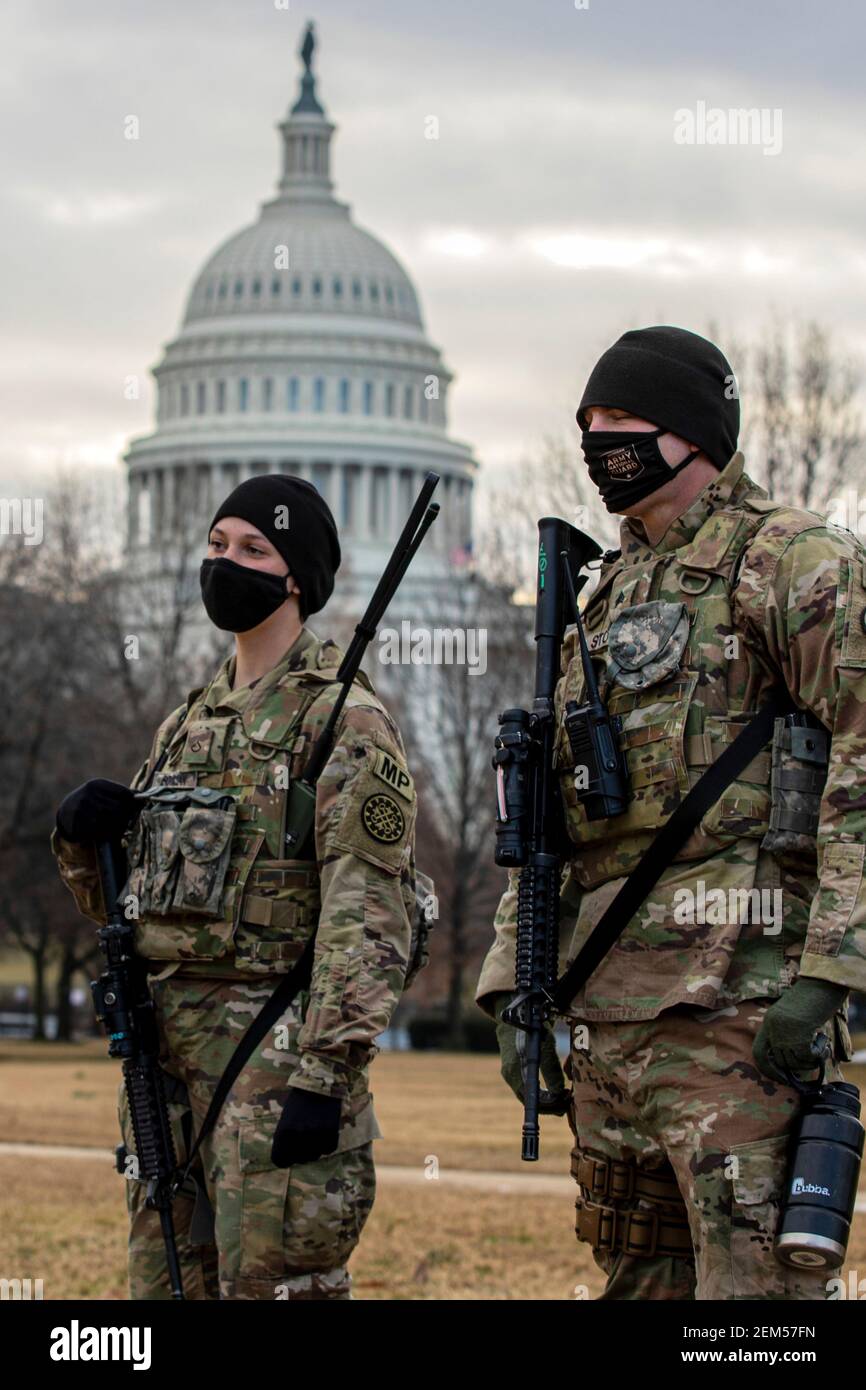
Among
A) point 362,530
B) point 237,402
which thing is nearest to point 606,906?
point 362,530

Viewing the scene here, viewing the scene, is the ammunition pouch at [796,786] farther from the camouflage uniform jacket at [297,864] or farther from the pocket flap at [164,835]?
the pocket flap at [164,835]

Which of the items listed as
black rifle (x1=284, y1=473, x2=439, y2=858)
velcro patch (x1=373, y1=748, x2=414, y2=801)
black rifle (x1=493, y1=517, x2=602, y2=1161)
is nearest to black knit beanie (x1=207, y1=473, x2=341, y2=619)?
black rifle (x1=284, y1=473, x2=439, y2=858)

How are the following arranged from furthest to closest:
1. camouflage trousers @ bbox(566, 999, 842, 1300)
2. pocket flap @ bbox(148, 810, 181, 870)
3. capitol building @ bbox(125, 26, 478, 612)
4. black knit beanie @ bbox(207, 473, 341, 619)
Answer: capitol building @ bbox(125, 26, 478, 612) → black knit beanie @ bbox(207, 473, 341, 619) → pocket flap @ bbox(148, 810, 181, 870) → camouflage trousers @ bbox(566, 999, 842, 1300)

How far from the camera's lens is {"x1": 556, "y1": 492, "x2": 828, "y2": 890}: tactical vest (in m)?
4.71

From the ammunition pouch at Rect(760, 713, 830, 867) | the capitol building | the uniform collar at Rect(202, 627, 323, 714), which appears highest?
the capitol building

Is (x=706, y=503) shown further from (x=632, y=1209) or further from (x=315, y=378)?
(x=315, y=378)

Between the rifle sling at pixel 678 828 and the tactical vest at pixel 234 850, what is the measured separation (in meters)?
0.80

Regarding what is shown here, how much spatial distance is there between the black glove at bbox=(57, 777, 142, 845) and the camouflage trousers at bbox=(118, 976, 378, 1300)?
42 centimetres

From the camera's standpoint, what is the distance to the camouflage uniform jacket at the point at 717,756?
457 centimetres

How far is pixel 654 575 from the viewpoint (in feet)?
16.6

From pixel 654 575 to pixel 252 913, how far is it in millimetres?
1287

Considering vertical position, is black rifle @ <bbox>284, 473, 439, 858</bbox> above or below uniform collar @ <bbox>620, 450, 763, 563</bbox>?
below

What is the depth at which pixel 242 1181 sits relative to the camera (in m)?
5.41

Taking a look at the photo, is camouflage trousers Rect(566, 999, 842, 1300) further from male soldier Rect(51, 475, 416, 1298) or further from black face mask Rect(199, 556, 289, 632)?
black face mask Rect(199, 556, 289, 632)
